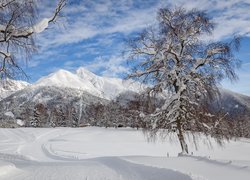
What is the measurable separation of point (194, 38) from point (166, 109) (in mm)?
3770

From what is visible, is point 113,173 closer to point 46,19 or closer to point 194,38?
point 46,19

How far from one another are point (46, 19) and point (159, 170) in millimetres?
6350

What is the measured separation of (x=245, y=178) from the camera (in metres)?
7.05

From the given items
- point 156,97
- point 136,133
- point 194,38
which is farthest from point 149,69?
point 136,133

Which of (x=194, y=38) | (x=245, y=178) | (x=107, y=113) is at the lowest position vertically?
(x=245, y=178)

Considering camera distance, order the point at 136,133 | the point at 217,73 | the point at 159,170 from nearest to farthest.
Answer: the point at 159,170, the point at 217,73, the point at 136,133

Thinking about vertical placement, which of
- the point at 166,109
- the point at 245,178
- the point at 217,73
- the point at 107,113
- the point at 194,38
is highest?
the point at 107,113

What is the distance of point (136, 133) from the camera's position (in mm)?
Result: 58062

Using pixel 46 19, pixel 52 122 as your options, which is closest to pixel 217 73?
pixel 46 19

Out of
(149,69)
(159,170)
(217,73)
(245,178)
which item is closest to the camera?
(245,178)

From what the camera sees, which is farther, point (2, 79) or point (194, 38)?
point (194, 38)

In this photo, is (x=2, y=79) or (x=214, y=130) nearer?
(x=2, y=79)

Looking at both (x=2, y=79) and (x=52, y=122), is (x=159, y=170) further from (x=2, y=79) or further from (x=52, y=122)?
(x=52, y=122)

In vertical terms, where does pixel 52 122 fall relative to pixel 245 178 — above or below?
above
